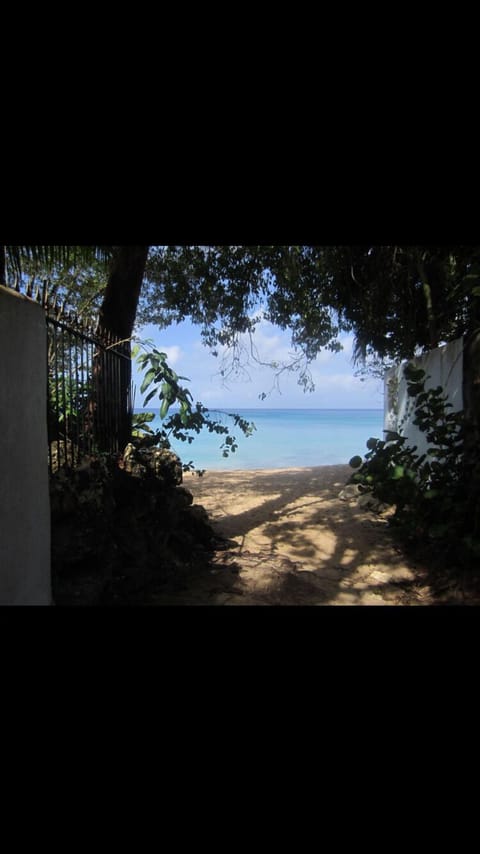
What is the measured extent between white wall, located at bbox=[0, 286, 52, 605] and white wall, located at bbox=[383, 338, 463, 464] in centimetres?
374

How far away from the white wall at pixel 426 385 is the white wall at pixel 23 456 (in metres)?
3.74

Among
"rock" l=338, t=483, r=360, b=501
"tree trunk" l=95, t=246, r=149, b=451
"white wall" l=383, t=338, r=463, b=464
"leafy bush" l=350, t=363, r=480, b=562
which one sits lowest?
"rock" l=338, t=483, r=360, b=501

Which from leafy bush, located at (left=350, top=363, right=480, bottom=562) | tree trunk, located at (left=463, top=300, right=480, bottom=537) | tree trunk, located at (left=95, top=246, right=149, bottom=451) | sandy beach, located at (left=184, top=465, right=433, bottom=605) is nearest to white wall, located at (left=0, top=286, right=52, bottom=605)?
sandy beach, located at (left=184, top=465, right=433, bottom=605)

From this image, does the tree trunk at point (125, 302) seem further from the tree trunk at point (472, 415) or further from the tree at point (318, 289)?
the tree trunk at point (472, 415)

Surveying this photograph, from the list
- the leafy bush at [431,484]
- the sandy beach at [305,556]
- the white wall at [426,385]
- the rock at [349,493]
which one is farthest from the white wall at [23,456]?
the rock at [349,493]

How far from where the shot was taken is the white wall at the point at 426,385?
434cm

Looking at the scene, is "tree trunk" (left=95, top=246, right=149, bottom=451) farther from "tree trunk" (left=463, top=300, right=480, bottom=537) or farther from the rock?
the rock

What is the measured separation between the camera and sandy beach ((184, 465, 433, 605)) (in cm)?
346

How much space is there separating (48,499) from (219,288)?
14.5 feet

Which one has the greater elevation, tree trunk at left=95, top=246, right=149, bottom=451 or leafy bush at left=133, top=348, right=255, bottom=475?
tree trunk at left=95, top=246, right=149, bottom=451

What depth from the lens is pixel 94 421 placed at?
3.56 m

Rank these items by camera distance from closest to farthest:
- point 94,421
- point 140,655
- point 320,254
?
point 140,655
point 94,421
point 320,254

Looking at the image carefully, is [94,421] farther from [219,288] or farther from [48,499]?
[219,288]

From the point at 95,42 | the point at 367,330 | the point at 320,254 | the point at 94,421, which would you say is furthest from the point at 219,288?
the point at 95,42
